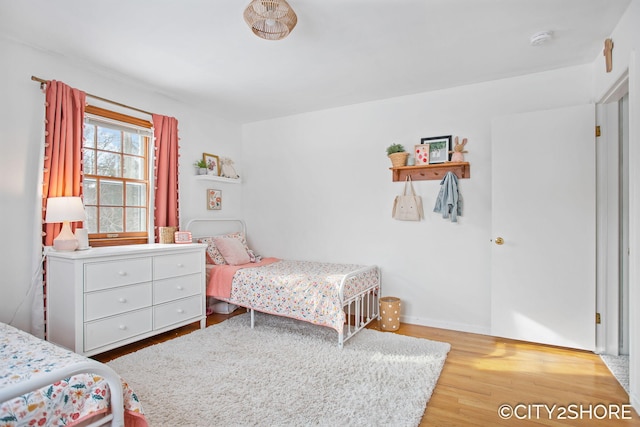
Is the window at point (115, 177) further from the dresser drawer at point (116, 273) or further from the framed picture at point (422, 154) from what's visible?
the framed picture at point (422, 154)

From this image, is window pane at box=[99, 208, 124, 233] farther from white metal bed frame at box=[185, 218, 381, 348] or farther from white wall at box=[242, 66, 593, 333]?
white wall at box=[242, 66, 593, 333]

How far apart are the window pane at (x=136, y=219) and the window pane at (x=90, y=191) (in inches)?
13.9

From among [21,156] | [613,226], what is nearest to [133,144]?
[21,156]

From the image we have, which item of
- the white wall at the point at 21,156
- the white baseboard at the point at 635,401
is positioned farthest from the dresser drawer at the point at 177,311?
the white baseboard at the point at 635,401

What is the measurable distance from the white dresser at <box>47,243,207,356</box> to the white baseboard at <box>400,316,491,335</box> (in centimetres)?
226

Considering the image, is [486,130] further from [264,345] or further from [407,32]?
[264,345]

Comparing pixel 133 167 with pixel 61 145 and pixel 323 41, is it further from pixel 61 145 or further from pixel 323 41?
pixel 323 41

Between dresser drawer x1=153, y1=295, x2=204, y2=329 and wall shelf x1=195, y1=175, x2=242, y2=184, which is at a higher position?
wall shelf x1=195, y1=175, x2=242, y2=184

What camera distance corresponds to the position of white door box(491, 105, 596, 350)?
9.18 feet

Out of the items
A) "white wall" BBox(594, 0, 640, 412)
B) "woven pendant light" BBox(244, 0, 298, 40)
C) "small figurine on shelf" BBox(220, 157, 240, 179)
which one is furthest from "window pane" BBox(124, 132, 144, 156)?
"white wall" BBox(594, 0, 640, 412)

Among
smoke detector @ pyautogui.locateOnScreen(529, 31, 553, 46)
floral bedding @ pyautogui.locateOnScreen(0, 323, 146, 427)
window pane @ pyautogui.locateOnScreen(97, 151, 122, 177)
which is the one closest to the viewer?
floral bedding @ pyautogui.locateOnScreen(0, 323, 146, 427)

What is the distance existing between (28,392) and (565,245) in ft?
11.6

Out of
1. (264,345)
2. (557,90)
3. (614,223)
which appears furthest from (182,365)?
(557,90)

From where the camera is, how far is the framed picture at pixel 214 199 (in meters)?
4.22
